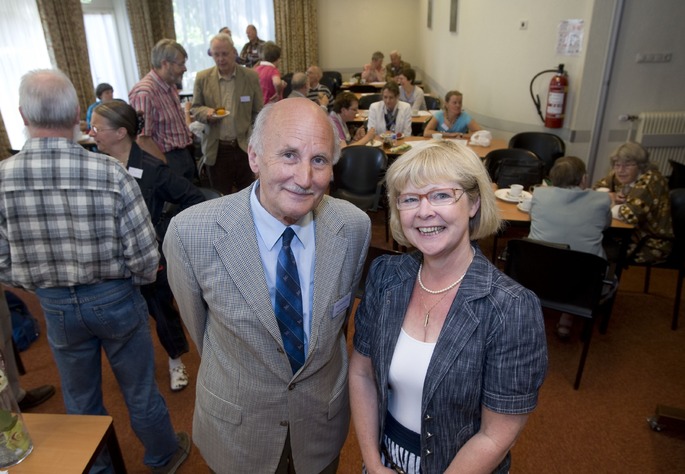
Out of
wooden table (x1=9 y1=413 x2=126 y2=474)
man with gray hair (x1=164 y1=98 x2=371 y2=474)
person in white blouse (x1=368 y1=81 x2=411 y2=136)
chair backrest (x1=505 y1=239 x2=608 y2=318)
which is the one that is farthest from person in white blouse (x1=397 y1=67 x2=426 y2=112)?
wooden table (x1=9 y1=413 x2=126 y2=474)

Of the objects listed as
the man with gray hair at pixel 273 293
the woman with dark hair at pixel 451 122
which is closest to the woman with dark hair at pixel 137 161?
the man with gray hair at pixel 273 293

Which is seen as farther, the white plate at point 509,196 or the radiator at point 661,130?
the radiator at point 661,130

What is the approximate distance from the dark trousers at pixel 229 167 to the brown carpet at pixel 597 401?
1887mm

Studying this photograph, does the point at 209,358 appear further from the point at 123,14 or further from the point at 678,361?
the point at 123,14

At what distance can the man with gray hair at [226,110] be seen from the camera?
13.9 ft

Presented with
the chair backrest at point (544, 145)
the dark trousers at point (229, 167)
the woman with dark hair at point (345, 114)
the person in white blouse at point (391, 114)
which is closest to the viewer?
the dark trousers at point (229, 167)

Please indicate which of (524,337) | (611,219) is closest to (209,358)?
(524,337)

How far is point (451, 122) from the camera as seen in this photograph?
5344 mm

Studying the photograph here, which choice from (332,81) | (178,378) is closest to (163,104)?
(178,378)

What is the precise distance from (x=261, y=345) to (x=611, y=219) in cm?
259

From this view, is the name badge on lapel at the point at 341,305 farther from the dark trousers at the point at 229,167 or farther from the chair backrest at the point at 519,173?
the dark trousers at the point at 229,167

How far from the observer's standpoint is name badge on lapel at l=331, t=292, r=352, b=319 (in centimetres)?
130

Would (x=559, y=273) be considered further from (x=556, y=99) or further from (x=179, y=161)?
(x=179, y=161)

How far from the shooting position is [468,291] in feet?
3.88
